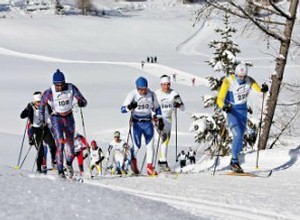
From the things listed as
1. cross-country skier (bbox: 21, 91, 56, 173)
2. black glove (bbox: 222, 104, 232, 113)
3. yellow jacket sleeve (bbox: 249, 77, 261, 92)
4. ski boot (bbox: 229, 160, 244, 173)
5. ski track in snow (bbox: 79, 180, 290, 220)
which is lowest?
ski boot (bbox: 229, 160, 244, 173)

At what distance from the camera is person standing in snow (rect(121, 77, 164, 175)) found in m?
10.6

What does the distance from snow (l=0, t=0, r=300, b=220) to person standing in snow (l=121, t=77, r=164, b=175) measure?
92 centimetres

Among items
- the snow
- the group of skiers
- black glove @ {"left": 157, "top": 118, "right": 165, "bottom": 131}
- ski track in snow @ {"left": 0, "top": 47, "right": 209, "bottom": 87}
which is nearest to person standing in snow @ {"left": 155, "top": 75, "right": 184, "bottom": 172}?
the group of skiers

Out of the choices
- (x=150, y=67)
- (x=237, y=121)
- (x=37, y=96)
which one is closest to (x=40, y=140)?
(x=37, y=96)

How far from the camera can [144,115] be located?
10875mm

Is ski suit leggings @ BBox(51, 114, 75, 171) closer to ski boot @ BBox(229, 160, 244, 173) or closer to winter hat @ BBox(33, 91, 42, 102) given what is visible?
winter hat @ BBox(33, 91, 42, 102)

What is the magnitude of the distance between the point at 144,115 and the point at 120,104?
33.8m

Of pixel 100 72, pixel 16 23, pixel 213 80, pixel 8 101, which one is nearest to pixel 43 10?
pixel 16 23

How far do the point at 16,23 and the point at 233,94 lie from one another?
79.6 m

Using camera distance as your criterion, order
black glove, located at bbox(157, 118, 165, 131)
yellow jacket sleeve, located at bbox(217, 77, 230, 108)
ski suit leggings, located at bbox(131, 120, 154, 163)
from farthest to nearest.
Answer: ski suit leggings, located at bbox(131, 120, 154, 163) → black glove, located at bbox(157, 118, 165, 131) → yellow jacket sleeve, located at bbox(217, 77, 230, 108)

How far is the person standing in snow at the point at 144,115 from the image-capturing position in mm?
10609

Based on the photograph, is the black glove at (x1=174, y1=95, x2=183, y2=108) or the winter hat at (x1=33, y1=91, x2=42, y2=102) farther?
the winter hat at (x1=33, y1=91, x2=42, y2=102)

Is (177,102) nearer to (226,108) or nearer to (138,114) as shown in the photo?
(138,114)

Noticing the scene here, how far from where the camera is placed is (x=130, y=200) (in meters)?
5.34
